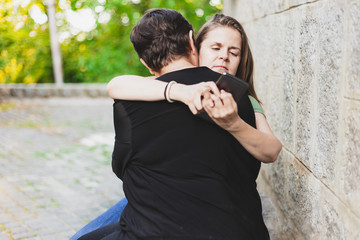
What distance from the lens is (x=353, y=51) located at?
1.50m

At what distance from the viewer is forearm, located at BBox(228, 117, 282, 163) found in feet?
5.07

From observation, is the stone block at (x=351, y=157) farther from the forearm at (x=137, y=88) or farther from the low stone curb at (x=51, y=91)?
the low stone curb at (x=51, y=91)

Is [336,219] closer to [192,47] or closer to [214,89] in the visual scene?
[214,89]

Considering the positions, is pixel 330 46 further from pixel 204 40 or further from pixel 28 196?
pixel 28 196

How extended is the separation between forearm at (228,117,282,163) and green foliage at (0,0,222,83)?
924 cm

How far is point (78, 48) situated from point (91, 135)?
721cm

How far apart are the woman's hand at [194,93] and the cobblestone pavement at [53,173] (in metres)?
1.71

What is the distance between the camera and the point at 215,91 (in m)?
1.44

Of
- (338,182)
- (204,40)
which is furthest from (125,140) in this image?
(204,40)

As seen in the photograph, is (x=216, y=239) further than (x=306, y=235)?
No

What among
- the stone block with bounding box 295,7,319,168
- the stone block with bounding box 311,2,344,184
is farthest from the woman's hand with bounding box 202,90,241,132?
the stone block with bounding box 295,7,319,168

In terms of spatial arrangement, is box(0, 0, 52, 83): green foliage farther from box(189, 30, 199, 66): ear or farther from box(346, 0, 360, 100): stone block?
box(346, 0, 360, 100): stone block

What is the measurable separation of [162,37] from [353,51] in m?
0.70

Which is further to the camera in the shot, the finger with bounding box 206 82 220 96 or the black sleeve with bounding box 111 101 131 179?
the black sleeve with bounding box 111 101 131 179
